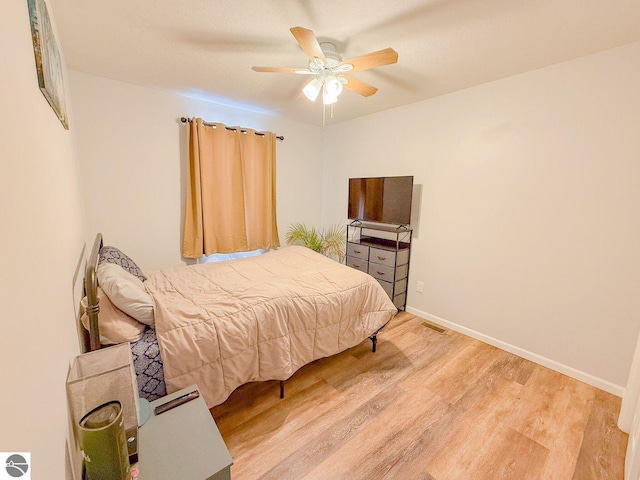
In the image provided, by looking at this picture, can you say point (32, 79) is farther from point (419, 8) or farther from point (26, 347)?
point (419, 8)

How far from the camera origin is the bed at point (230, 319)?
146cm

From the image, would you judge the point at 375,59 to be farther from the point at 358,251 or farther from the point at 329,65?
the point at 358,251

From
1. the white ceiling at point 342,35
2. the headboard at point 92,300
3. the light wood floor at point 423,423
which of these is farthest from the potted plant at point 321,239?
the headboard at point 92,300

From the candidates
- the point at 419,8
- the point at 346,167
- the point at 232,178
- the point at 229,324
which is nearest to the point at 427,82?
the point at 419,8

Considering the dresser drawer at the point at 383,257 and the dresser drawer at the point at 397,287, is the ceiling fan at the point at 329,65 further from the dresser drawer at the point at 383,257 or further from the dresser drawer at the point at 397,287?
the dresser drawer at the point at 397,287

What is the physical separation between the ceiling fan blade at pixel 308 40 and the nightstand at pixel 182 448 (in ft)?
6.29

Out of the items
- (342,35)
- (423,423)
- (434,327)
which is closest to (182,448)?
(423,423)

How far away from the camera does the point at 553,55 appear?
6.47 ft

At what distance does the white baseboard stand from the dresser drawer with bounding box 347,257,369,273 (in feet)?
2.82

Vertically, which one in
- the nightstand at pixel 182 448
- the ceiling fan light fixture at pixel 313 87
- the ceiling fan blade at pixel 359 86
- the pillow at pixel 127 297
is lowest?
the nightstand at pixel 182 448

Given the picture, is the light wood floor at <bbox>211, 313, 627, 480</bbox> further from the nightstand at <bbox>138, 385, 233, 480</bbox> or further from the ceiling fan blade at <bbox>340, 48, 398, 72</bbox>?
the ceiling fan blade at <bbox>340, 48, 398, 72</bbox>

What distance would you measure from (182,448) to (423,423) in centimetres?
144

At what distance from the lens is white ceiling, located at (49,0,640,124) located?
1.52m

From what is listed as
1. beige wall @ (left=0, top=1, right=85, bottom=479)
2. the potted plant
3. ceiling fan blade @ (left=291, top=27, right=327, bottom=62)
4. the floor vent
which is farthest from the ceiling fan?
the floor vent
